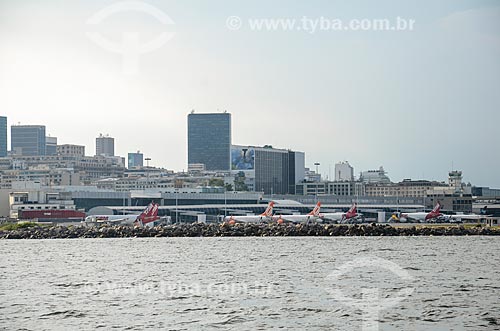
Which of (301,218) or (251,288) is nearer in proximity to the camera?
(251,288)

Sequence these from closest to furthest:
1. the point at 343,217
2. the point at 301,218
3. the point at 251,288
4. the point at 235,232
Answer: the point at 251,288 → the point at 235,232 → the point at 301,218 → the point at 343,217

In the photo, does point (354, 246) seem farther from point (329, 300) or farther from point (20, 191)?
point (20, 191)

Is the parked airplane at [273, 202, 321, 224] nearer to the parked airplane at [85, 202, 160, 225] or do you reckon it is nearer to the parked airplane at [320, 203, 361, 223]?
the parked airplane at [320, 203, 361, 223]

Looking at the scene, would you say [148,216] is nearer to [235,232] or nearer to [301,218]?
[301,218]

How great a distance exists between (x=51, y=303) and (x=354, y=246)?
135 feet

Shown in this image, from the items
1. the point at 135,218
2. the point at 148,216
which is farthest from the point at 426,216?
the point at 135,218

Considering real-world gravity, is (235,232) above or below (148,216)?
below

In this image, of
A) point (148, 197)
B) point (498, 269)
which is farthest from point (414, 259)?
point (148, 197)

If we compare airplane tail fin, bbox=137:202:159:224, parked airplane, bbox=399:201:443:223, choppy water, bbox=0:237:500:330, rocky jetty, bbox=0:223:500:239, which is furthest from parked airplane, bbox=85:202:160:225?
choppy water, bbox=0:237:500:330

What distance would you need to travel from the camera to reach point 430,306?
3872 cm

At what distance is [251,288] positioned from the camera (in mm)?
45562

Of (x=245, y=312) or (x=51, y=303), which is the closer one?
(x=245, y=312)

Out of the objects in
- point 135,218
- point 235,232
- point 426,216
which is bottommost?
point 235,232

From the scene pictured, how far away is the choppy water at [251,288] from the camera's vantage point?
35.5 metres
